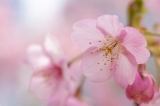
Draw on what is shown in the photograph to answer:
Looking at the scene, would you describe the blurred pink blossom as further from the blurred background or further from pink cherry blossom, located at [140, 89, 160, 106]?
pink cherry blossom, located at [140, 89, 160, 106]

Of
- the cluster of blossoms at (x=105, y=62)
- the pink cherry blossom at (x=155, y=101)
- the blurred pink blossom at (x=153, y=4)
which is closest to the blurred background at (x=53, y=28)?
the blurred pink blossom at (x=153, y=4)

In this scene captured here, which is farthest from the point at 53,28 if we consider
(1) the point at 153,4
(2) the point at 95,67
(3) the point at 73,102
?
(2) the point at 95,67

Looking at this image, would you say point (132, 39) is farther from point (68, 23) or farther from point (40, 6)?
point (68, 23)

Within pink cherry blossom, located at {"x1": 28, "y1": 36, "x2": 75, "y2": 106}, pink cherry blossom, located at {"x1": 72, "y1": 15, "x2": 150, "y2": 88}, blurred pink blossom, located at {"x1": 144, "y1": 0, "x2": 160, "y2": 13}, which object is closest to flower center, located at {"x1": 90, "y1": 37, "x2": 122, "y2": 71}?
pink cherry blossom, located at {"x1": 72, "y1": 15, "x2": 150, "y2": 88}

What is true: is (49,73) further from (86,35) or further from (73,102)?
(86,35)

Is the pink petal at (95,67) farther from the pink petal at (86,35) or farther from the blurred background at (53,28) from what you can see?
the blurred background at (53,28)

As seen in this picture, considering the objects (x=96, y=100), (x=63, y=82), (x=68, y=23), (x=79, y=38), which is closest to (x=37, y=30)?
(x=68, y=23)

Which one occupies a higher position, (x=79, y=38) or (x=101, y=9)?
(x=79, y=38)
